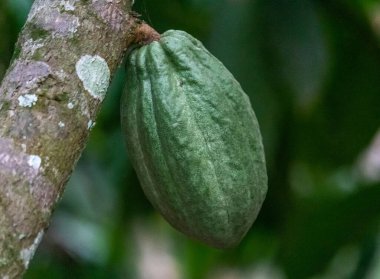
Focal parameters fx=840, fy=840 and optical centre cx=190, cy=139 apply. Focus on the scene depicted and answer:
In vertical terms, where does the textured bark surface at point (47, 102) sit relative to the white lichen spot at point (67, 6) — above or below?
below

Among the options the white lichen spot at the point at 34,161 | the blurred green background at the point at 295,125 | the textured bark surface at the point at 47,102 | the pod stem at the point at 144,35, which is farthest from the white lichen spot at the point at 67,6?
the blurred green background at the point at 295,125

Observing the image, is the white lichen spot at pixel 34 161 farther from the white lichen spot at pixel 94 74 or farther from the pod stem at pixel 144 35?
the pod stem at pixel 144 35

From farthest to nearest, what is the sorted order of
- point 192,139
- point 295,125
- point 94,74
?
point 295,125, point 192,139, point 94,74

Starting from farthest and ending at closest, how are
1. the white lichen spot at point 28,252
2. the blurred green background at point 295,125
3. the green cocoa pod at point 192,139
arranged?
the blurred green background at point 295,125, the green cocoa pod at point 192,139, the white lichen spot at point 28,252

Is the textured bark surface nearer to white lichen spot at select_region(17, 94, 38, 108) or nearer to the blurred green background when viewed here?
white lichen spot at select_region(17, 94, 38, 108)

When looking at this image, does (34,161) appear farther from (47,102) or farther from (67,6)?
(67,6)

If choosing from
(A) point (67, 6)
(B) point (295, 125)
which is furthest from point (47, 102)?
(B) point (295, 125)

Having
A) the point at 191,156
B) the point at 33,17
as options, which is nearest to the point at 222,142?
the point at 191,156

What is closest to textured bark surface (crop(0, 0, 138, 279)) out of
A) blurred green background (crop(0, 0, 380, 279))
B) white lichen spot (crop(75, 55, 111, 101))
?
white lichen spot (crop(75, 55, 111, 101))
